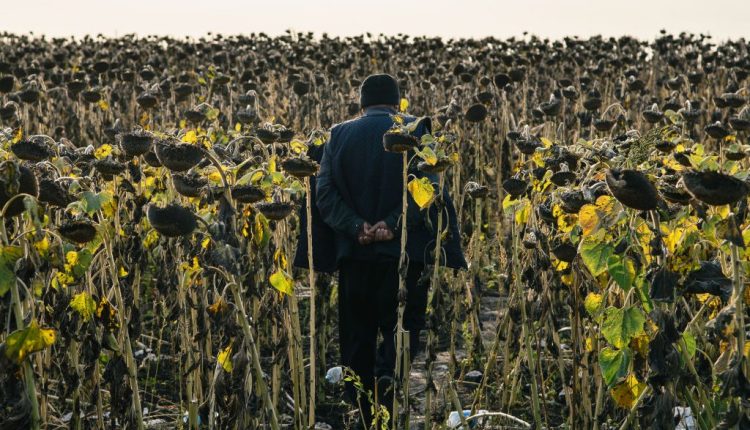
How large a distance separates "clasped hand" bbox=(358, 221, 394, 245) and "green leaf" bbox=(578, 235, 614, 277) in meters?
2.07

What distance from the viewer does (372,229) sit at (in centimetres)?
444

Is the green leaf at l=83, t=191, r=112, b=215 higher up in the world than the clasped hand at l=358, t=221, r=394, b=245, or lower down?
higher up

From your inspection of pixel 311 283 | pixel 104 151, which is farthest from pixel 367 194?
pixel 311 283

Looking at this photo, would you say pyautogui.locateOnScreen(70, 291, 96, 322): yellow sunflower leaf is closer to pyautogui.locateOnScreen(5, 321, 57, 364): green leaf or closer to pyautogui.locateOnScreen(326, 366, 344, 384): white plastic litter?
pyautogui.locateOnScreen(5, 321, 57, 364): green leaf

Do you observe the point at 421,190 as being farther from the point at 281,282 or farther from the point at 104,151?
the point at 104,151

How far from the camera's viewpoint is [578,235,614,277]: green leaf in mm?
2336

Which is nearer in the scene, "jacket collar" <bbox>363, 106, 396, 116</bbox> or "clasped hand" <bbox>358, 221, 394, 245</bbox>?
"clasped hand" <bbox>358, 221, 394, 245</bbox>

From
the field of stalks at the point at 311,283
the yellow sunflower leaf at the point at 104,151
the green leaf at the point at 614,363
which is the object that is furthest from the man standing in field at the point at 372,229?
the green leaf at the point at 614,363

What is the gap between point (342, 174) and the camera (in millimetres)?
4590

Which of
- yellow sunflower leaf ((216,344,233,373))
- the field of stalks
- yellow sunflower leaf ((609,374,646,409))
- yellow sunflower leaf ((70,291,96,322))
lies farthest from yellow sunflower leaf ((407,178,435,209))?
yellow sunflower leaf ((70,291,96,322))

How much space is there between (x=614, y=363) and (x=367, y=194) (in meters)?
2.19

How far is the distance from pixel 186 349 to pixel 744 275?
7.08 ft

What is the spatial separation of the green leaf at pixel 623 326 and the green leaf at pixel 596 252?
0.39 feet

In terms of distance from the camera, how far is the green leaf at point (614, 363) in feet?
7.94
